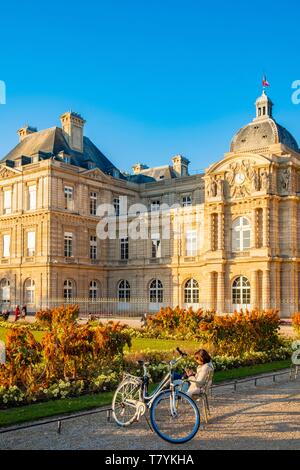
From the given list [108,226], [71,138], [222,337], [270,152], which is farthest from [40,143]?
[222,337]

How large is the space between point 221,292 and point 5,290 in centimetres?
1939

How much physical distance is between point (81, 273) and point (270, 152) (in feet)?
61.0

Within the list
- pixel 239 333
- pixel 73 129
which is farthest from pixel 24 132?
pixel 239 333

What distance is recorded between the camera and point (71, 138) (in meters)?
50.2

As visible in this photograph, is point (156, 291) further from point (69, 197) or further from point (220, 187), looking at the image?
point (69, 197)

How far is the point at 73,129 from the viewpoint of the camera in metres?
50.6

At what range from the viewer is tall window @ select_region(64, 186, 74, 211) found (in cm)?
4619

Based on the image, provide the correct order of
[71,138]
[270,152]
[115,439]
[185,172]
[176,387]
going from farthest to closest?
[185,172]
[71,138]
[270,152]
[176,387]
[115,439]

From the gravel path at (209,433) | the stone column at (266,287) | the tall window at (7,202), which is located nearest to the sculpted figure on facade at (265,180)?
the stone column at (266,287)

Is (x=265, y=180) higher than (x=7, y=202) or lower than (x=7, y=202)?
higher

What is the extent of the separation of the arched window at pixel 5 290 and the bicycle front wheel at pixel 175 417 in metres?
39.7

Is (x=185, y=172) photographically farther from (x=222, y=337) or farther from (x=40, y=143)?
(x=222, y=337)

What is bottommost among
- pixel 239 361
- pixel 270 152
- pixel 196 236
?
pixel 239 361

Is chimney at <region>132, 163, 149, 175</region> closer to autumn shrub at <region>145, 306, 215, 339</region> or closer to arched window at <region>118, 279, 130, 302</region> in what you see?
arched window at <region>118, 279, 130, 302</region>
